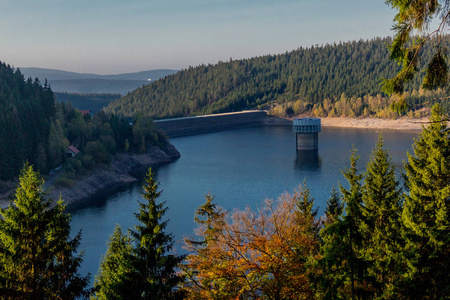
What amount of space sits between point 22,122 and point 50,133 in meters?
5.02

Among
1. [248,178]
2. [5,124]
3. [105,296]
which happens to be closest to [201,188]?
[248,178]

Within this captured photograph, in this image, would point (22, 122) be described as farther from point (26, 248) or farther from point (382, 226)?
point (382, 226)

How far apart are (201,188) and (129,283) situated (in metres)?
58.4

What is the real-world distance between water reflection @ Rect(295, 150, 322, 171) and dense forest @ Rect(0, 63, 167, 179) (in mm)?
33582

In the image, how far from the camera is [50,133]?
8806cm

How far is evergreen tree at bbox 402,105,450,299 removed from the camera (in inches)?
769

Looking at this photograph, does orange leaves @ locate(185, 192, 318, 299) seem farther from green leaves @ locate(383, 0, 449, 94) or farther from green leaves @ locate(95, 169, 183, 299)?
green leaves @ locate(383, 0, 449, 94)

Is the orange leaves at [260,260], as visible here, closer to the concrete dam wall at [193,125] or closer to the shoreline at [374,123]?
the concrete dam wall at [193,125]

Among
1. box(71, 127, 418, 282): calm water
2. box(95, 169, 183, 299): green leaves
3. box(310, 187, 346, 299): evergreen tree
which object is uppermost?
box(310, 187, 346, 299): evergreen tree

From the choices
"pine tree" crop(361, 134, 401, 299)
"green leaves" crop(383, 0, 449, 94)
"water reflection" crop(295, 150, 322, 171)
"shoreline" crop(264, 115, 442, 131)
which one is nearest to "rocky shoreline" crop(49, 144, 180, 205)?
"water reflection" crop(295, 150, 322, 171)

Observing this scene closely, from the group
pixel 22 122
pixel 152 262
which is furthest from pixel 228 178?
pixel 152 262

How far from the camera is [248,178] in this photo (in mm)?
85062

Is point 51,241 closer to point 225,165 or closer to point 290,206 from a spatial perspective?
point 290,206

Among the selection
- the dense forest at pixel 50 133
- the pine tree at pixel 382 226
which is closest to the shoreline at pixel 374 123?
the dense forest at pixel 50 133
